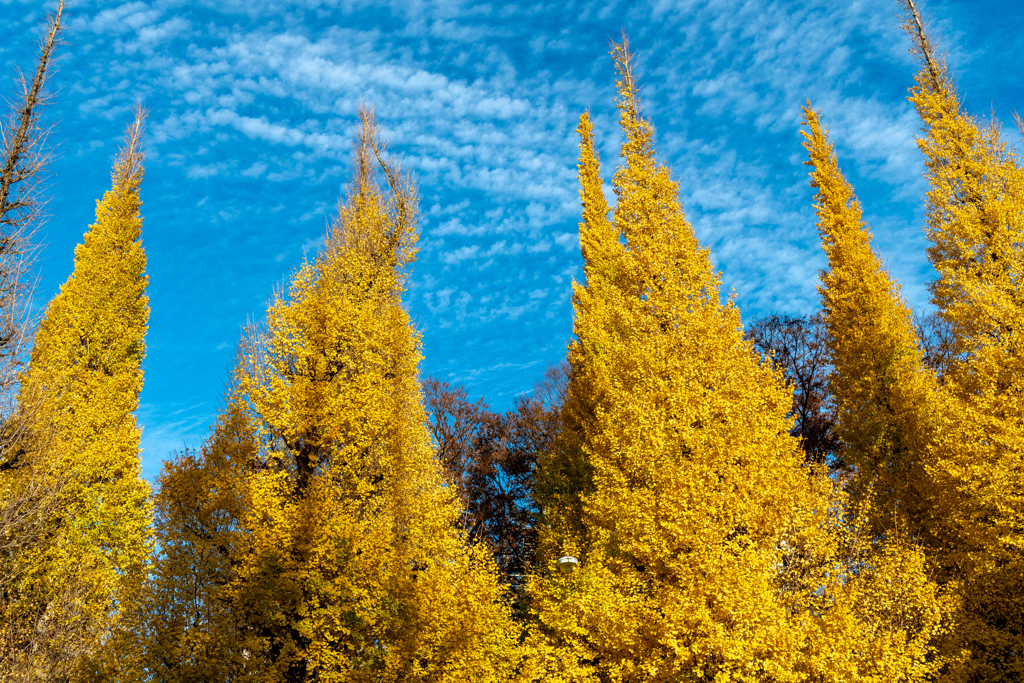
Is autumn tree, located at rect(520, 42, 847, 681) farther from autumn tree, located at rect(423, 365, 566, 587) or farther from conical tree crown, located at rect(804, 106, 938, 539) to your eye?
autumn tree, located at rect(423, 365, 566, 587)

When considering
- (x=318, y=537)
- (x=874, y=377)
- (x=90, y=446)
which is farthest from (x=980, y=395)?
(x=90, y=446)

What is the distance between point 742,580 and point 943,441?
7291 mm

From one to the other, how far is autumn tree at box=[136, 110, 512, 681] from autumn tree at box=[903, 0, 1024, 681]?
1099cm

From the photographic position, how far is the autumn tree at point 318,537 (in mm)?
12154

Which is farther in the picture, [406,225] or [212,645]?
[406,225]

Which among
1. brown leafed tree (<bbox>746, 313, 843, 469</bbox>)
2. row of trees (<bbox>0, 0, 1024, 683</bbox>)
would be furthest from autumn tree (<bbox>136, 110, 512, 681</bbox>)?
brown leafed tree (<bbox>746, 313, 843, 469</bbox>)

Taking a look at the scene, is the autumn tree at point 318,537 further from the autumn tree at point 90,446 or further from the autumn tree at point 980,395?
the autumn tree at point 980,395

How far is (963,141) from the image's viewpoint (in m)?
16.9

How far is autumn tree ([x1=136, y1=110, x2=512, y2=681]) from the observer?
12154 millimetres

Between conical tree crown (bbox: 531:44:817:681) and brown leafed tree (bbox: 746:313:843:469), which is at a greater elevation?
brown leafed tree (bbox: 746:313:843:469)

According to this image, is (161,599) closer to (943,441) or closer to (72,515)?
(72,515)

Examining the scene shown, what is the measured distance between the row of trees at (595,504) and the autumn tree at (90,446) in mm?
85

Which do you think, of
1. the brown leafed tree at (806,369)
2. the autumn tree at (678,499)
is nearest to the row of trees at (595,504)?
the autumn tree at (678,499)

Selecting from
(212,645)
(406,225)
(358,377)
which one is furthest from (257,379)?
(406,225)
